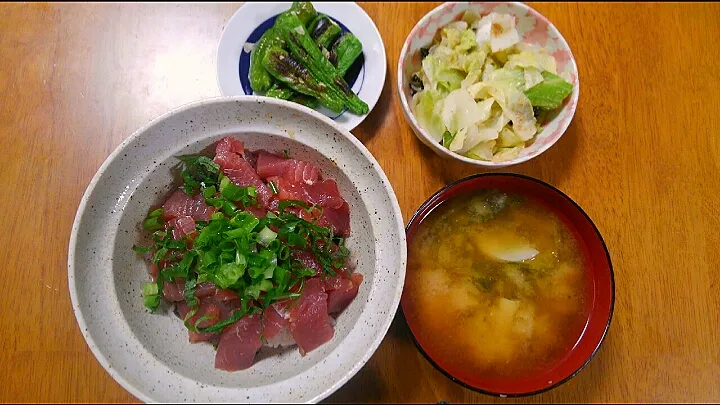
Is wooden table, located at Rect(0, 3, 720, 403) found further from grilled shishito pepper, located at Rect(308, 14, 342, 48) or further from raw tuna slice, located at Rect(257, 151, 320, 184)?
raw tuna slice, located at Rect(257, 151, 320, 184)

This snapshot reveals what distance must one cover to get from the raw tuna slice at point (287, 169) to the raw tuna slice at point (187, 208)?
0.17 meters

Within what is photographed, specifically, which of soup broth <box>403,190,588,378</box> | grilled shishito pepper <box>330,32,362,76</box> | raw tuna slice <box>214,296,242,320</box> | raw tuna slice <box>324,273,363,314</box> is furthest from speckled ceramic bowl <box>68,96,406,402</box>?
grilled shishito pepper <box>330,32,362,76</box>

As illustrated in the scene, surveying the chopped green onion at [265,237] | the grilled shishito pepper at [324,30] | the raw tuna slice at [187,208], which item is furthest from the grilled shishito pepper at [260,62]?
the chopped green onion at [265,237]

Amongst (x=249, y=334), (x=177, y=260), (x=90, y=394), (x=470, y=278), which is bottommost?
(x=90, y=394)

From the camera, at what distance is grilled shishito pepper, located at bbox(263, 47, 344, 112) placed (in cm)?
177

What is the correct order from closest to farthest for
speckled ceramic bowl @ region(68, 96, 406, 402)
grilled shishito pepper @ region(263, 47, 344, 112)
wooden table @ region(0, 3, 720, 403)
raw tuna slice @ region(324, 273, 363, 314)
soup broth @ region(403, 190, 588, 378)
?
speckled ceramic bowl @ region(68, 96, 406, 402)
raw tuna slice @ region(324, 273, 363, 314)
soup broth @ region(403, 190, 588, 378)
wooden table @ region(0, 3, 720, 403)
grilled shishito pepper @ region(263, 47, 344, 112)

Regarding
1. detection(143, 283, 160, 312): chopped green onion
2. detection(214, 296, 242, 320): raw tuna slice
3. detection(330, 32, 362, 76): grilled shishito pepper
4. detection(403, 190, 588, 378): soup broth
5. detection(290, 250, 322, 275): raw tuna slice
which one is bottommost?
detection(403, 190, 588, 378): soup broth

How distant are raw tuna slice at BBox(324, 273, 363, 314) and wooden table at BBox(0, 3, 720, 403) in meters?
0.28

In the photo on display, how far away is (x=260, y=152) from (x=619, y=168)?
3.98 ft

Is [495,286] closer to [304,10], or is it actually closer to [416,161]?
[416,161]

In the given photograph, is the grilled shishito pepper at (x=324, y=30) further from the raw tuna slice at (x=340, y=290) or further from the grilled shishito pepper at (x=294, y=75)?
the raw tuna slice at (x=340, y=290)

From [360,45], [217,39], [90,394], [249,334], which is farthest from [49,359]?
[360,45]

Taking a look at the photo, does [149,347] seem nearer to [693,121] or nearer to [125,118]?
[125,118]

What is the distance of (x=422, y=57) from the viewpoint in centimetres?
181
